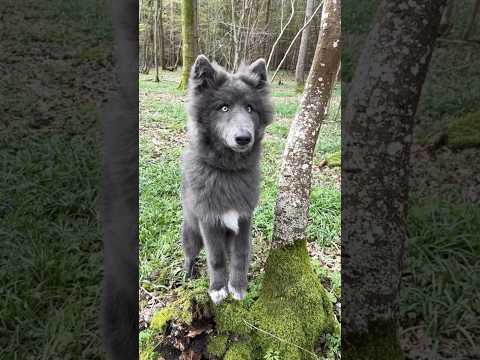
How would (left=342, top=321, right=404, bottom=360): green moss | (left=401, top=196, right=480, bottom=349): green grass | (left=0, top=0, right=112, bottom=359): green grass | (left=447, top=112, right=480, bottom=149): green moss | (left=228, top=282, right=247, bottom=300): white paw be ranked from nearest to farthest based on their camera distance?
(left=342, top=321, right=404, bottom=360): green moss → (left=228, top=282, right=247, bottom=300): white paw → (left=0, top=0, right=112, bottom=359): green grass → (left=401, top=196, right=480, bottom=349): green grass → (left=447, top=112, right=480, bottom=149): green moss

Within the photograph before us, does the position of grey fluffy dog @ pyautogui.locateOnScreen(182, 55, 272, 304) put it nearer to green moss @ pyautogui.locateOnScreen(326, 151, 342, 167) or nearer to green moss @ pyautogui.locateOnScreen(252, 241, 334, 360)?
green moss @ pyautogui.locateOnScreen(252, 241, 334, 360)

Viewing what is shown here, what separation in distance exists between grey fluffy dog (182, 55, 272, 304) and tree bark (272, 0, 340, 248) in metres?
0.22

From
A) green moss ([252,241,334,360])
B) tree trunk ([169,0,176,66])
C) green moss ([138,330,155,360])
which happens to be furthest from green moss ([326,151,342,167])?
green moss ([138,330,155,360])

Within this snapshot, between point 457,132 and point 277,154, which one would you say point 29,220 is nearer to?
point 277,154

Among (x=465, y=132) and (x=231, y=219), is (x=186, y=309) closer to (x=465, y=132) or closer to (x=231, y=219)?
(x=231, y=219)

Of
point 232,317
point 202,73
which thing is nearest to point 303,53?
point 202,73

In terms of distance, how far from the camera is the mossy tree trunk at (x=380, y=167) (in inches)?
71.8

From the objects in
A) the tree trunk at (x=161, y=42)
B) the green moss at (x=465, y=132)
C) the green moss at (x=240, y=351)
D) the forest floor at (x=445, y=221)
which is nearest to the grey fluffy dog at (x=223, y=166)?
the green moss at (x=240, y=351)

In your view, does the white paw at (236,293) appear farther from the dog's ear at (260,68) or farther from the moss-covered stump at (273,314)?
the dog's ear at (260,68)

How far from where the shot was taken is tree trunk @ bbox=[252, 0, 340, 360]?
87.0 inches

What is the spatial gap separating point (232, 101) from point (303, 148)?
644 mm

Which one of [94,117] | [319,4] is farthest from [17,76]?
[319,4]

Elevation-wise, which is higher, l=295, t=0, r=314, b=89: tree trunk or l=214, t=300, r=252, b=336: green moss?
l=295, t=0, r=314, b=89: tree trunk

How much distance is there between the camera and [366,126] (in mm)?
1924
